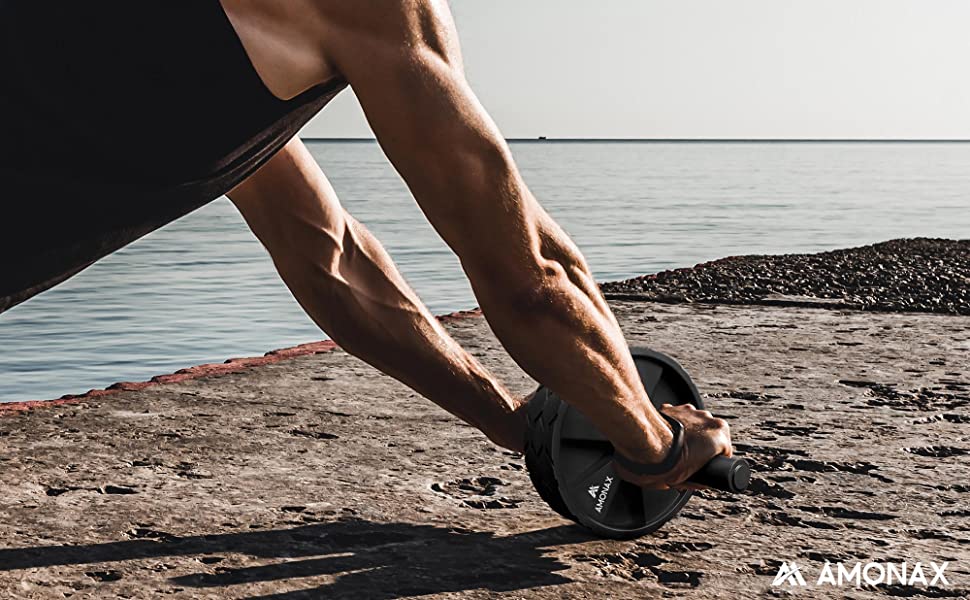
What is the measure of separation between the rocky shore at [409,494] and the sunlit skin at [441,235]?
260 mm

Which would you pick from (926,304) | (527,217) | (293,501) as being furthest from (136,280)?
(527,217)

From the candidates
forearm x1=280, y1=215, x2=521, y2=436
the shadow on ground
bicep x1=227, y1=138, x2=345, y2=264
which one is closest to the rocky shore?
the shadow on ground

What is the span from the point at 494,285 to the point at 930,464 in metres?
1.61

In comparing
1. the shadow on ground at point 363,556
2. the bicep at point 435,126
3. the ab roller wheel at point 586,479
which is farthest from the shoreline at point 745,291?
the bicep at point 435,126

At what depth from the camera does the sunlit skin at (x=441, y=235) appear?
230 cm

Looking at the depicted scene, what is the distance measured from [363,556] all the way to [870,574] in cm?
104

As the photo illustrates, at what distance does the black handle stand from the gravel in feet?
13.1

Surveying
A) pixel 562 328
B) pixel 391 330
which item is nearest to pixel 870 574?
pixel 562 328

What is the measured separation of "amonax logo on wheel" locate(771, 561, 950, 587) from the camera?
269 centimetres

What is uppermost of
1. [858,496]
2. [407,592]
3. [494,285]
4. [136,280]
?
[136,280]

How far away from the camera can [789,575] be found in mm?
2717

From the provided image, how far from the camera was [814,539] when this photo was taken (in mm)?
2955

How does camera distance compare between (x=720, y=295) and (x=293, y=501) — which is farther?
(x=720, y=295)

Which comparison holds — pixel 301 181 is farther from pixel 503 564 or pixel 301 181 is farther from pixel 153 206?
pixel 503 564
